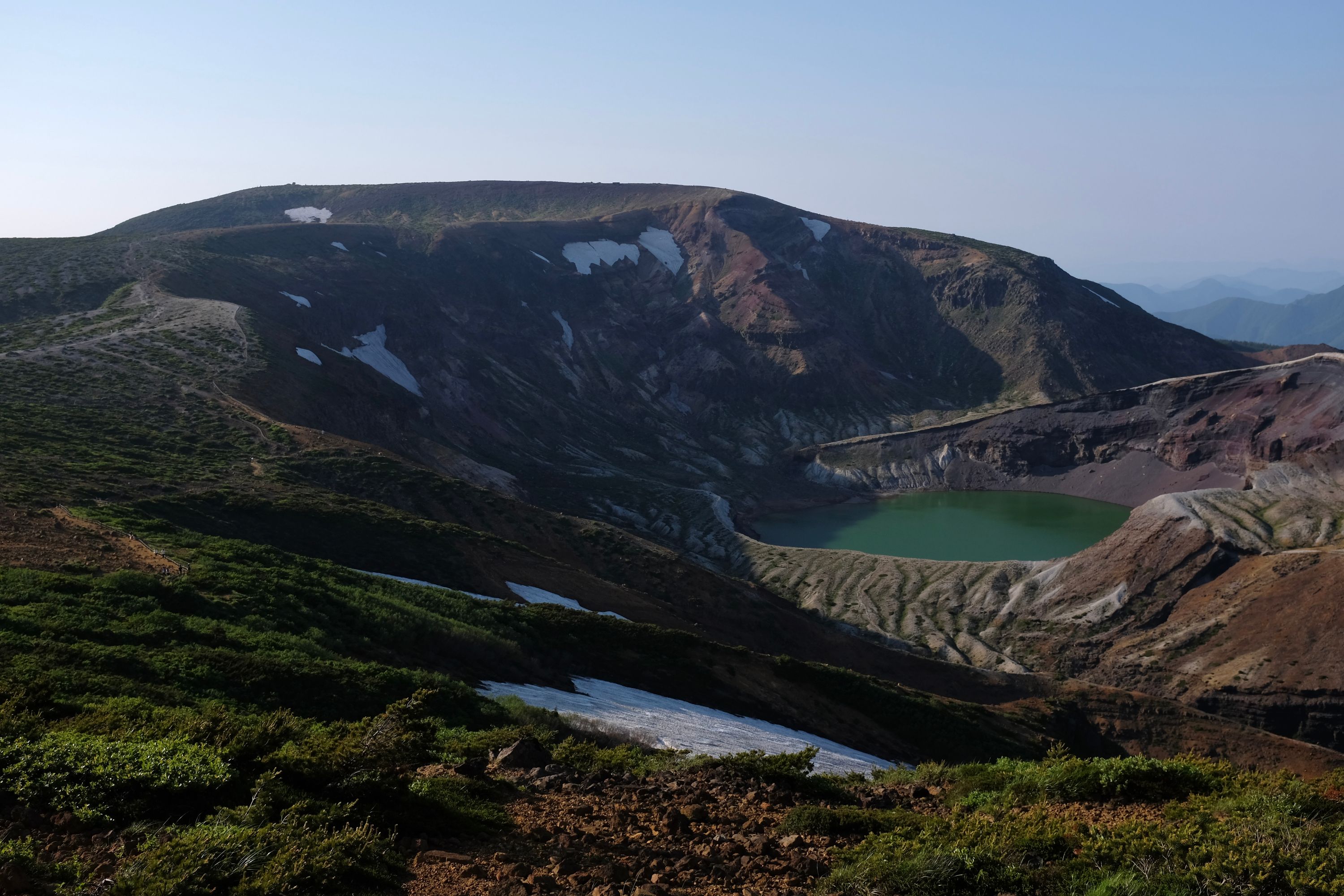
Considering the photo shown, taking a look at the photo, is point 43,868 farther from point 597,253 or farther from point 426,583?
point 597,253

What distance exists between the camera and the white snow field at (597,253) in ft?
408

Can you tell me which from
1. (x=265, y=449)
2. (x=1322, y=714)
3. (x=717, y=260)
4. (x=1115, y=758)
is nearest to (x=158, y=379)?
(x=265, y=449)

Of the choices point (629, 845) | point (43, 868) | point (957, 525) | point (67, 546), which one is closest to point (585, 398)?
point (957, 525)

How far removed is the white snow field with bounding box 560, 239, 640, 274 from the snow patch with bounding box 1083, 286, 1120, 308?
6517 centimetres

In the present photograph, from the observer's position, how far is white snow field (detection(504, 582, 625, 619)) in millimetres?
33344

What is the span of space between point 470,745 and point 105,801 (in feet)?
19.6

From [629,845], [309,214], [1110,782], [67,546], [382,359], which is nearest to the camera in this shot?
[629,845]

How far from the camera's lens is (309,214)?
5502 inches

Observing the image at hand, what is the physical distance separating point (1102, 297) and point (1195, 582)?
89967 millimetres

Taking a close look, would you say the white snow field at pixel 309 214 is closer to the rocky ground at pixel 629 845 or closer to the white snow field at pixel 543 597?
the white snow field at pixel 543 597

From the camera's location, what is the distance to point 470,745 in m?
14.0

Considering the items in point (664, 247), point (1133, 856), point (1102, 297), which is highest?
point (664, 247)

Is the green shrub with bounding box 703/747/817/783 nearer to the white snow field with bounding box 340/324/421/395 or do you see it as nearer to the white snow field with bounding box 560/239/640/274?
the white snow field with bounding box 340/324/421/395

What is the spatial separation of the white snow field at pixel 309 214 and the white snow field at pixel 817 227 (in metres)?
73.7
